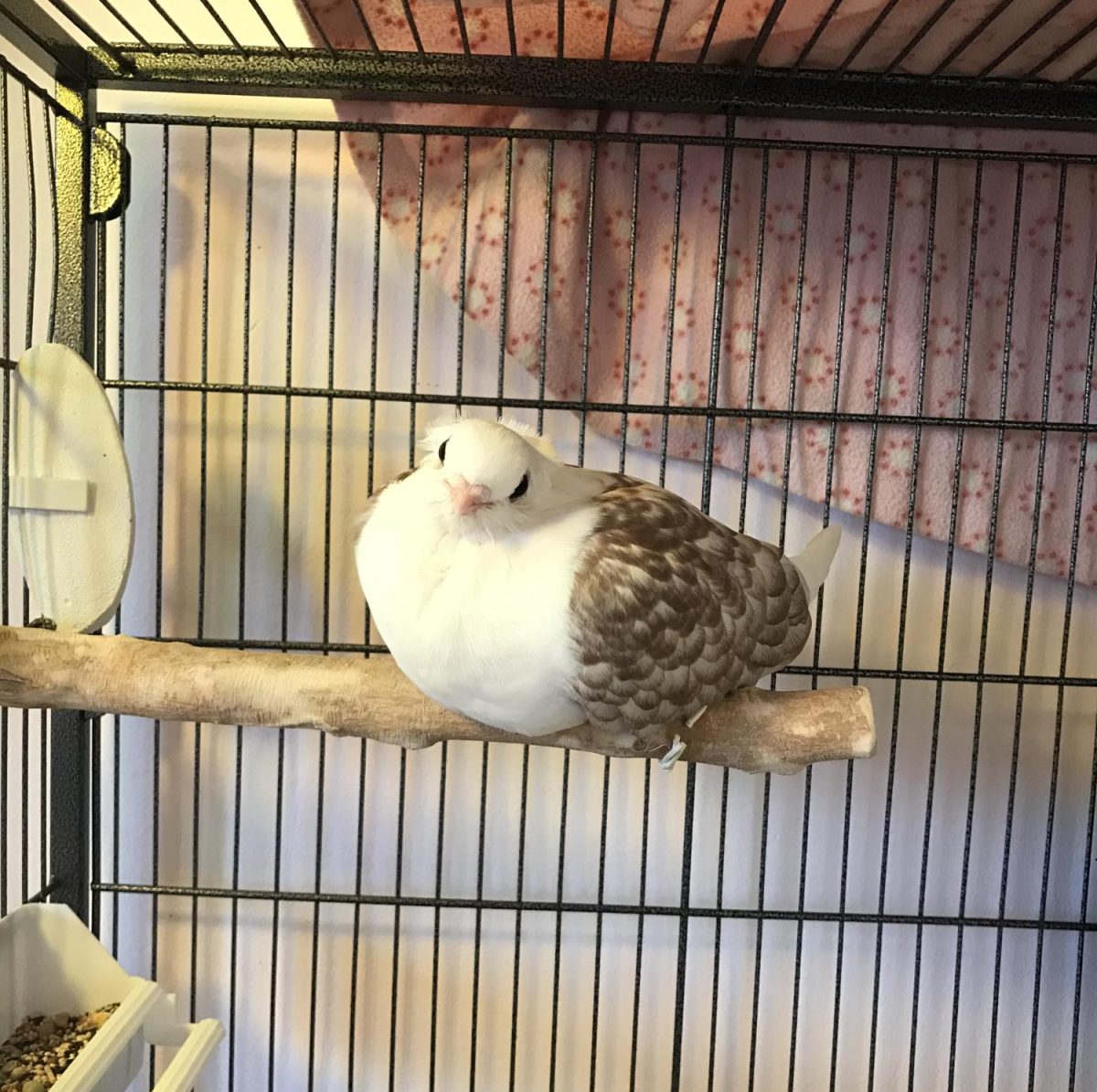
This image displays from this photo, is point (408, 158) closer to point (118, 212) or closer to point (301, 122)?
point (301, 122)

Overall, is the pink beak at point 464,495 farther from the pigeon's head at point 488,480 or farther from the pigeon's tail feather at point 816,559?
the pigeon's tail feather at point 816,559

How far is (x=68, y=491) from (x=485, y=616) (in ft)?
1.66

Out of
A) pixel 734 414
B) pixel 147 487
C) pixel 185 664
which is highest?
pixel 734 414

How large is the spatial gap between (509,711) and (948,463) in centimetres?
74

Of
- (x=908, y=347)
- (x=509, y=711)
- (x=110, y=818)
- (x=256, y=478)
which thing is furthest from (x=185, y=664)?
(x=908, y=347)

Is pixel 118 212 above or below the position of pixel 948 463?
above

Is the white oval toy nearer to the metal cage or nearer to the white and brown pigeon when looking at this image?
the metal cage

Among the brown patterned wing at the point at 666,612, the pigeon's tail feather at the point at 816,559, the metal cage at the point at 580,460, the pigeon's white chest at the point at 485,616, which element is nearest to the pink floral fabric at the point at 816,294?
the metal cage at the point at 580,460

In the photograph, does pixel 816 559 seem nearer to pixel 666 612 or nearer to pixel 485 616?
pixel 666 612

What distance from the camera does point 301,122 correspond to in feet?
3.39

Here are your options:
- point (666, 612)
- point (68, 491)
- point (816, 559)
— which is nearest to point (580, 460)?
point (816, 559)

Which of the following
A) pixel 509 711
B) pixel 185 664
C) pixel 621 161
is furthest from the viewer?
pixel 621 161

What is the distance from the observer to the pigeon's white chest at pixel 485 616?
677 millimetres

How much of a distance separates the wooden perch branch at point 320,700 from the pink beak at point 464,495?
8.4 inches
